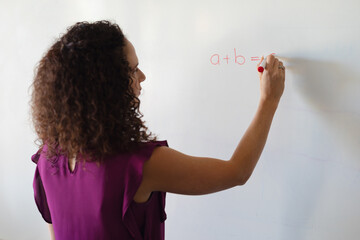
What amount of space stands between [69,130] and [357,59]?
595 mm

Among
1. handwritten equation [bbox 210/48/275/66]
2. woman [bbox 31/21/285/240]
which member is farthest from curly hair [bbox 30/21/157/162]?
handwritten equation [bbox 210/48/275/66]

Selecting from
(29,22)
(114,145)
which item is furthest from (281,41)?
(29,22)

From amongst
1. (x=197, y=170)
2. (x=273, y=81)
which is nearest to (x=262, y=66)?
(x=273, y=81)

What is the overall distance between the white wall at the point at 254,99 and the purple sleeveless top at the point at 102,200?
249 millimetres

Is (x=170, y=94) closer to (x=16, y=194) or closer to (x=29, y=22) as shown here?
(x=29, y=22)

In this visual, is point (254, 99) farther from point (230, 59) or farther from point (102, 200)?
point (102, 200)

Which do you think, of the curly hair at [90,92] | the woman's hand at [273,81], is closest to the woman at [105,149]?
the curly hair at [90,92]

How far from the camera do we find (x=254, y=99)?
758mm

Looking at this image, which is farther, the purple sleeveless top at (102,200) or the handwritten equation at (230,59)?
the handwritten equation at (230,59)

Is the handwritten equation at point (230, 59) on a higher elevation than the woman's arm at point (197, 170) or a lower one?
higher

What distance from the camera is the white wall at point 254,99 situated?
2.21 feet

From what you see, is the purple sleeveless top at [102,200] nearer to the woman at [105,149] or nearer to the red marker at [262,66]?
the woman at [105,149]

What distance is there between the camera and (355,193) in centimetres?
69

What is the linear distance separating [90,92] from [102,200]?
0.65 feet
